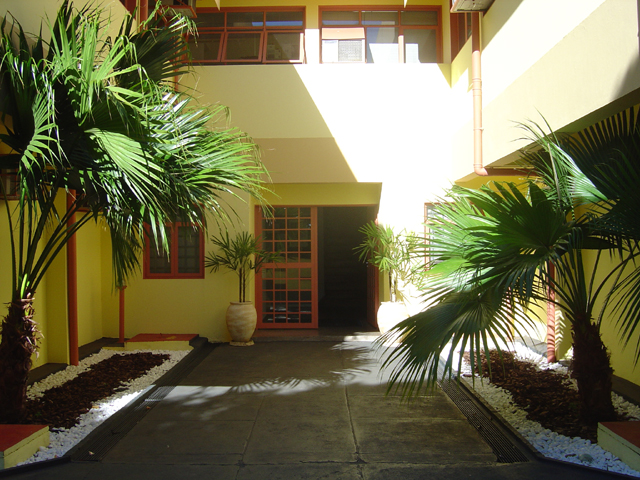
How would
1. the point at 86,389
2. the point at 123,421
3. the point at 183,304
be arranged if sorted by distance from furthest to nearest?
the point at 183,304, the point at 86,389, the point at 123,421

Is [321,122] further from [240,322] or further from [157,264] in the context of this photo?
[157,264]

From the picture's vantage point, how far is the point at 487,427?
4.46 m

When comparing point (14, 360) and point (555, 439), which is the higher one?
point (14, 360)

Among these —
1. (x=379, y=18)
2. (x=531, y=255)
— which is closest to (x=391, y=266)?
(x=379, y=18)

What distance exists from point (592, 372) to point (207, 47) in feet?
25.6

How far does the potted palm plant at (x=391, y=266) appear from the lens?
7930mm

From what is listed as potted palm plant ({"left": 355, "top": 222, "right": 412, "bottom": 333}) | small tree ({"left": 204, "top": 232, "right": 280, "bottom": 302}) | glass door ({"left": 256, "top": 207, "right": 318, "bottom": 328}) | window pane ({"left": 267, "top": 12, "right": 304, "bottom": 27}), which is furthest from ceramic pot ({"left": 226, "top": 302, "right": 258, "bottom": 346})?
window pane ({"left": 267, "top": 12, "right": 304, "bottom": 27})

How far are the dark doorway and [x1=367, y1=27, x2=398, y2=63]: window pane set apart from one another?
3.98 m

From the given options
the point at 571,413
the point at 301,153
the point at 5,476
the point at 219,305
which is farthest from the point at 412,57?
the point at 5,476

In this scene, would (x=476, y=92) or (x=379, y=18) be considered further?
(x=379, y=18)

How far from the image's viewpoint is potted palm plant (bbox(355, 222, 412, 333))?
793cm

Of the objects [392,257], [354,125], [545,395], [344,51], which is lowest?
[545,395]

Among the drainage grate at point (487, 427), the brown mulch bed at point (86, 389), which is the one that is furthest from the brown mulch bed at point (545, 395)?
the brown mulch bed at point (86, 389)

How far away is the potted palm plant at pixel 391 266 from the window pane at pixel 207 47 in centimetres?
402
